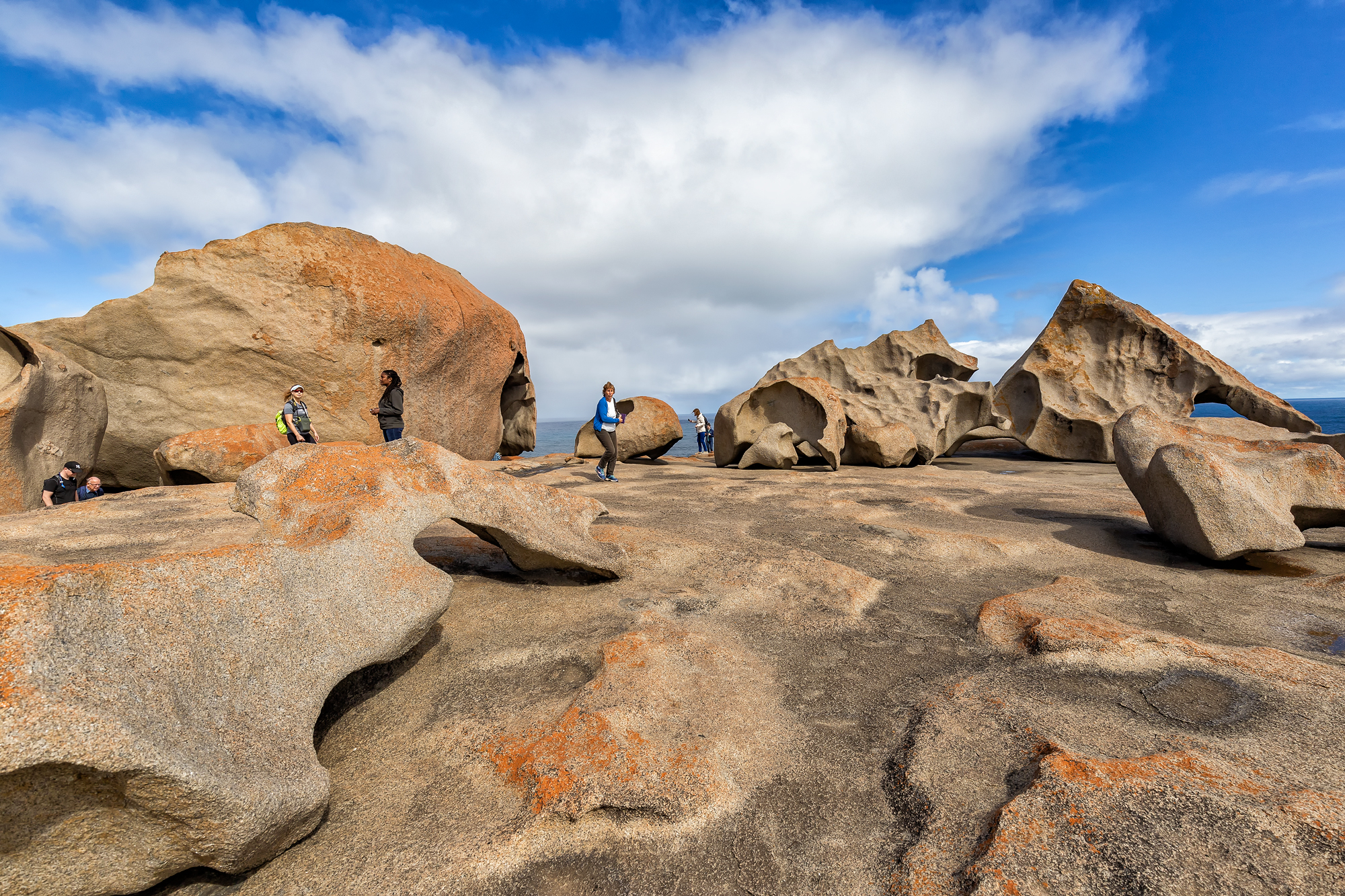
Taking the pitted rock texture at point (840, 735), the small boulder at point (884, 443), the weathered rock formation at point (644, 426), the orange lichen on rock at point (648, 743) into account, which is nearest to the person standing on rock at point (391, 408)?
the pitted rock texture at point (840, 735)

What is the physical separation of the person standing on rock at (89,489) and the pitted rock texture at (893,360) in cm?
1078

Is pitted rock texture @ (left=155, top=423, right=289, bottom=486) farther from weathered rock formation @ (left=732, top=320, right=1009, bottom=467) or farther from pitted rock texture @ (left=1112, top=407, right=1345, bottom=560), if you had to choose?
pitted rock texture @ (left=1112, top=407, right=1345, bottom=560)

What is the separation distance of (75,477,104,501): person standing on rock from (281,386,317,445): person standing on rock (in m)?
1.95

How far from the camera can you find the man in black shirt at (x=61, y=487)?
5.93m

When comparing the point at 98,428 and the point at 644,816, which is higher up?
the point at 98,428

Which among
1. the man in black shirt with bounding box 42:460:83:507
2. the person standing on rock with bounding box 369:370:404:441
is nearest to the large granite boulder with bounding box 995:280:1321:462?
the person standing on rock with bounding box 369:370:404:441

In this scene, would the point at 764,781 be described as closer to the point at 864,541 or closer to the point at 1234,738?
the point at 1234,738

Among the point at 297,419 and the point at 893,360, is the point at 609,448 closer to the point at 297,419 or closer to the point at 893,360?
the point at 297,419

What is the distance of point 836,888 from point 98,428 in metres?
8.46

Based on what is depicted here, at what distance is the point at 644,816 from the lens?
174 centimetres

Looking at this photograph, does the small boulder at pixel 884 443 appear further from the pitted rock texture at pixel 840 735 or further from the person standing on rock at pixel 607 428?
the pitted rock texture at pixel 840 735

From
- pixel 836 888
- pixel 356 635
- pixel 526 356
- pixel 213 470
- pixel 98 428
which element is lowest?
pixel 836 888

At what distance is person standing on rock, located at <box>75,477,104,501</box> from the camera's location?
626 cm

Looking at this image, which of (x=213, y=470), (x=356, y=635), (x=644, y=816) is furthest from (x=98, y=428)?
(x=644, y=816)
